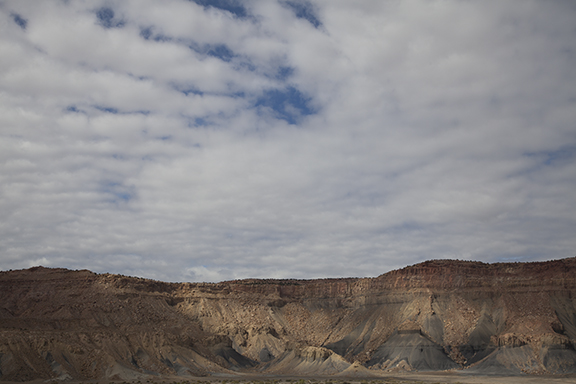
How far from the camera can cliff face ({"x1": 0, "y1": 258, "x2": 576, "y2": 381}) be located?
81.6m

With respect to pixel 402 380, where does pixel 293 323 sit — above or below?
above

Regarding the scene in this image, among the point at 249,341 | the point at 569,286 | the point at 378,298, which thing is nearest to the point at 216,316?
the point at 249,341

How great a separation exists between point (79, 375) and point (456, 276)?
72618 mm

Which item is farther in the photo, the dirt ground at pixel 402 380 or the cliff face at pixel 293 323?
the cliff face at pixel 293 323

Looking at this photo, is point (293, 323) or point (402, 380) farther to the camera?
point (293, 323)

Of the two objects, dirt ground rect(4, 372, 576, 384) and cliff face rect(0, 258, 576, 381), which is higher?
cliff face rect(0, 258, 576, 381)

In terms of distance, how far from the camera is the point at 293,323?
420ft

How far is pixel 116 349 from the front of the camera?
82.4 m

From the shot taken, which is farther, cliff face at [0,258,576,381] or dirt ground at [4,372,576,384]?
cliff face at [0,258,576,381]

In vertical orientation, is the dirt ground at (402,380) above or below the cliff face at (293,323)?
below

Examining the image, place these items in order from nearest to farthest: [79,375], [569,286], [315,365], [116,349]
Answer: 1. [79,375]
2. [116,349]
3. [315,365]
4. [569,286]

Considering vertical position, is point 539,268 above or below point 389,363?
above

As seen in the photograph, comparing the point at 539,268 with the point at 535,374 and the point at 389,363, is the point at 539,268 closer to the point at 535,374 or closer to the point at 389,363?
the point at 535,374

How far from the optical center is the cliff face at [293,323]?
268ft
